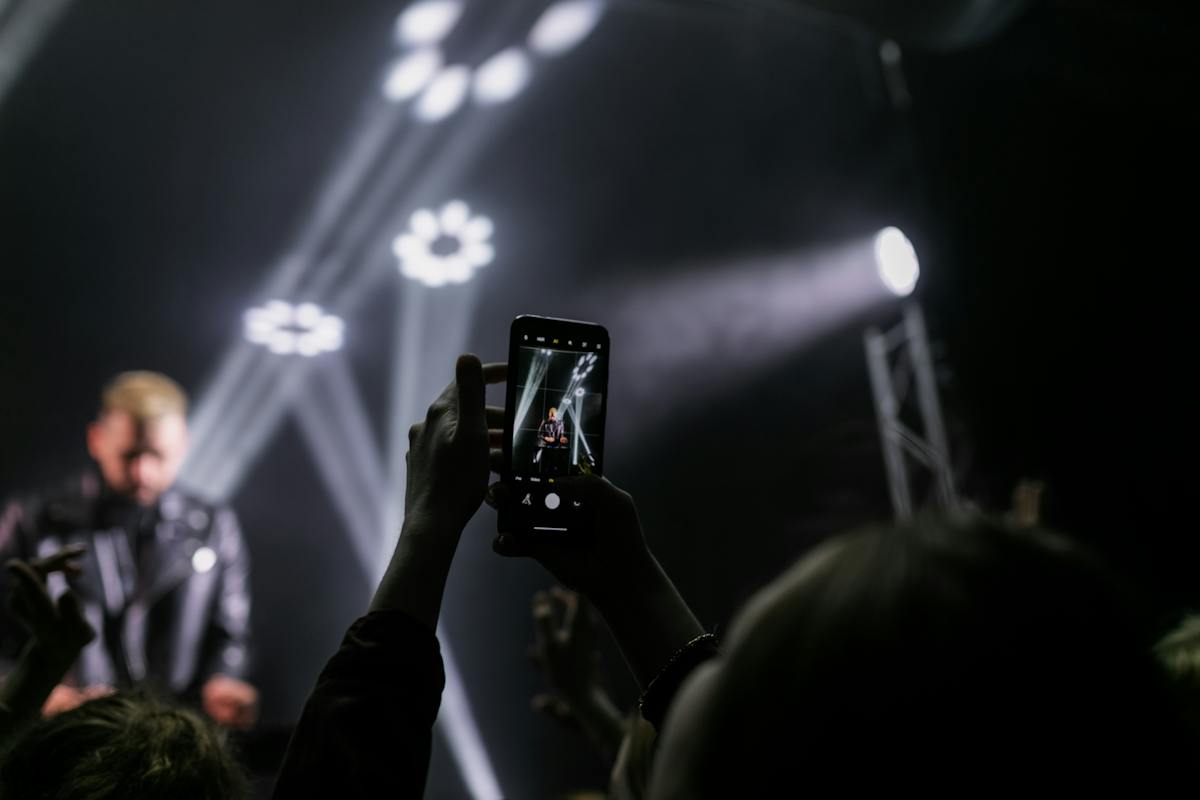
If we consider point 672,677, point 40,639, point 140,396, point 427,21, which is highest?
point 427,21

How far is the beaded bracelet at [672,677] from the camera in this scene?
799 millimetres

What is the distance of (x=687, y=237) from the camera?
14.1ft

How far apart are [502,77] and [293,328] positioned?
146 cm

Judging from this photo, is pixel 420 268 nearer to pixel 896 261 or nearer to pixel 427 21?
pixel 427 21

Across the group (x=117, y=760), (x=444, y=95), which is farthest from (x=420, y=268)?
(x=117, y=760)

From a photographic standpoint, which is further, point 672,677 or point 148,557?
point 148,557

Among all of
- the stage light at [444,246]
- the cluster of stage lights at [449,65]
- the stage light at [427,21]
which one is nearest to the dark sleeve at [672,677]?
the stage light at [444,246]

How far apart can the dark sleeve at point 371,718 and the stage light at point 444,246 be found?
317cm

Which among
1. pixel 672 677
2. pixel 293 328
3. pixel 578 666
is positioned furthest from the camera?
pixel 293 328

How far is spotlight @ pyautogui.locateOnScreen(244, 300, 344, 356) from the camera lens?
3346 millimetres

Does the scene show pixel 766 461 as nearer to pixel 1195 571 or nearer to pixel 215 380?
pixel 1195 571

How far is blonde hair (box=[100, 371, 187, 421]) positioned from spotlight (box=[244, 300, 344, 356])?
0.35 meters

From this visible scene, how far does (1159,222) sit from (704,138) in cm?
217

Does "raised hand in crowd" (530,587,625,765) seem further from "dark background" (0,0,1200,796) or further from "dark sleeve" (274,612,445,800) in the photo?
"dark background" (0,0,1200,796)
